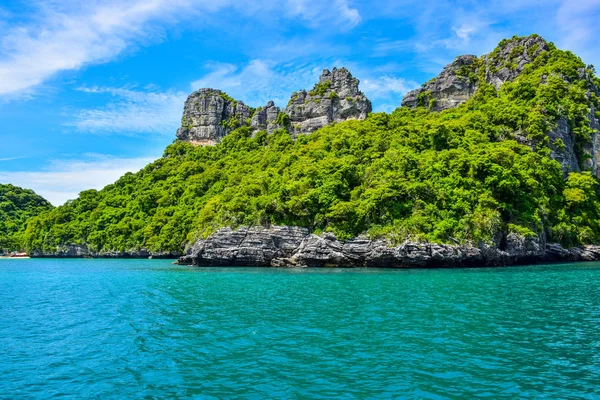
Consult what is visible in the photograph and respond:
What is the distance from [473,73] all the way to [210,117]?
79984 millimetres

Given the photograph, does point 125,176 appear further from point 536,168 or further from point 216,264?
point 536,168

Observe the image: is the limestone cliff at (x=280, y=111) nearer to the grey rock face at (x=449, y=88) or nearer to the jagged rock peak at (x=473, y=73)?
the grey rock face at (x=449, y=88)

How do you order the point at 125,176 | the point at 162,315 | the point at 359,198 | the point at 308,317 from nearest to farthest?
the point at 308,317, the point at 162,315, the point at 359,198, the point at 125,176

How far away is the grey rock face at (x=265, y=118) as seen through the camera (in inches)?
4688

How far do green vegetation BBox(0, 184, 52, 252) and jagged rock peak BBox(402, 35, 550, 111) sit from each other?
123 m

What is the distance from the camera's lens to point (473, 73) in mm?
105438

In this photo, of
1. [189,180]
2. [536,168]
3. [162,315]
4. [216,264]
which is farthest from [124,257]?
[536,168]

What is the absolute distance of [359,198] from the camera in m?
59.4

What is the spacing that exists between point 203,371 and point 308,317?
884 centimetres

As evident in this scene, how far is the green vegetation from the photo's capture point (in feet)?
392

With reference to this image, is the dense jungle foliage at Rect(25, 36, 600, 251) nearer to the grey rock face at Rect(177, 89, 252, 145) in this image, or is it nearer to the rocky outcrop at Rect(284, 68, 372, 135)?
the rocky outcrop at Rect(284, 68, 372, 135)

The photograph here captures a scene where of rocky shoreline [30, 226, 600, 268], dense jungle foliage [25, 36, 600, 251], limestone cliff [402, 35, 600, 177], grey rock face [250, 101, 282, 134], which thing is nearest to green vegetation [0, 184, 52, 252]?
dense jungle foliage [25, 36, 600, 251]

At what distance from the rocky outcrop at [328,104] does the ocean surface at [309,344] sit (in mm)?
81417

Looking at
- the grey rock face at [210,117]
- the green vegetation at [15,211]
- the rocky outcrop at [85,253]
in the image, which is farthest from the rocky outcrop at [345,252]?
the green vegetation at [15,211]
